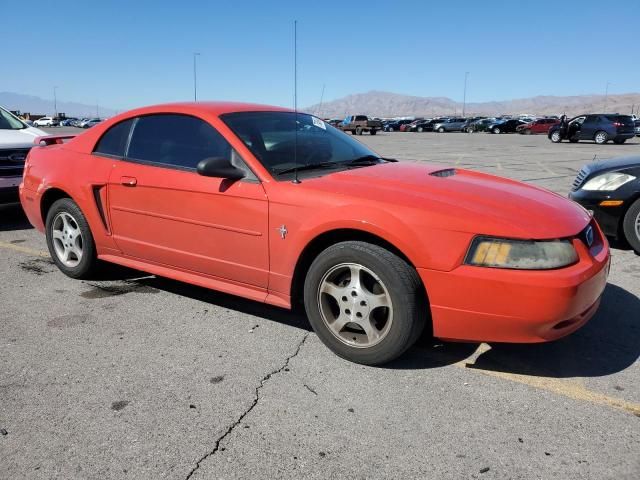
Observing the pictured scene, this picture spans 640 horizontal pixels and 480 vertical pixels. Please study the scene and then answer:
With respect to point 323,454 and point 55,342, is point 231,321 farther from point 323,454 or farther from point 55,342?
point 323,454

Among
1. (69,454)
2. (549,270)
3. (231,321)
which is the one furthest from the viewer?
(231,321)

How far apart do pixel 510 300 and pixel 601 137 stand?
2701 cm

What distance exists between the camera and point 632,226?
5176mm

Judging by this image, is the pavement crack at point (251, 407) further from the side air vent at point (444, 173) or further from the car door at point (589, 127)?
the car door at point (589, 127)

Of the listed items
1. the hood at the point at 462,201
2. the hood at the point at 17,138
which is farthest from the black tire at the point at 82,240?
the hood at the point at 17,138

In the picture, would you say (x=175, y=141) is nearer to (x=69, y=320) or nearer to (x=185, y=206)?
(x=185, y=206)

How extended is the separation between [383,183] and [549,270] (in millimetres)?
1034

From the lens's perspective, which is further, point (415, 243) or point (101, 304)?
point (101, 304)

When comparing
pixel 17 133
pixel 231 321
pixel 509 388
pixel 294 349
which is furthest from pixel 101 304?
pixel 17 133

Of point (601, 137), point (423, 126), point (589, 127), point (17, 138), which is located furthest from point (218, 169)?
point (423, 126)

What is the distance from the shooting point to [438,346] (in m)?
3.28

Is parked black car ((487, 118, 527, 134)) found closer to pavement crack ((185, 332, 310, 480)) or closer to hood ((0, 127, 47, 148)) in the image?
hood ((0, 127, 47, 148))

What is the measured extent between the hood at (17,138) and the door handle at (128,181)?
356cm

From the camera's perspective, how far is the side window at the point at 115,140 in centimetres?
407
